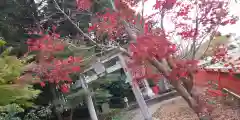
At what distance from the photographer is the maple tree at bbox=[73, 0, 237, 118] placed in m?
3.54

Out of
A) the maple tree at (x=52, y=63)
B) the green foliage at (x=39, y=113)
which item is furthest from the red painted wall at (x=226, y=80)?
the green foliage at (x=39, y=113)

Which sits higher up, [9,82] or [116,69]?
[9,82]

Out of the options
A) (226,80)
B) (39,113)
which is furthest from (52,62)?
(226,80)

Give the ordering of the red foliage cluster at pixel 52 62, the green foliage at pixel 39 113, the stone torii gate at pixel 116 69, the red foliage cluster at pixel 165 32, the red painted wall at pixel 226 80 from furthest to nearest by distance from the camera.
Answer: the green foliage at pixel 39 113
the stone torii gate at pixel 116 69
the red painted wall at pixel 226 80
the red foliage cluster at pixel 52 62
the red foliage cluster at pixel 165 32

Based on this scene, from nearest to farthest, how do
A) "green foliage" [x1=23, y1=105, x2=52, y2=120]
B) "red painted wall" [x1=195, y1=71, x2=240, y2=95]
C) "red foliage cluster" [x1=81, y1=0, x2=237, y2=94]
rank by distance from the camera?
"red foliage cluster" [x1=81, y1=0, x2=237, y2=94] < "red painted wall" [x1=195, y1=71, x2=240, y2=95] < "green foliage" [x1=23, y1=105, x2=52, y2=120]

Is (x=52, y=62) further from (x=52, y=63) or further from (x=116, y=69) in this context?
(x=116, y=69)

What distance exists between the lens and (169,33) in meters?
4.60

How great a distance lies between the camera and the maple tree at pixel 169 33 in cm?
354

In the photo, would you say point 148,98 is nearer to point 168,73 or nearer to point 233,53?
point 233,53

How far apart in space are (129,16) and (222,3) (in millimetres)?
1487

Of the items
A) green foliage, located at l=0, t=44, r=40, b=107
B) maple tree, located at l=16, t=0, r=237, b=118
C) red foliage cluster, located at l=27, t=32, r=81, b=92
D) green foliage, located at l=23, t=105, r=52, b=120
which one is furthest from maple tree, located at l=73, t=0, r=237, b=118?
green foliage, located at l=23, t=105, r=52, b=120

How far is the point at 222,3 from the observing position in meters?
4.04

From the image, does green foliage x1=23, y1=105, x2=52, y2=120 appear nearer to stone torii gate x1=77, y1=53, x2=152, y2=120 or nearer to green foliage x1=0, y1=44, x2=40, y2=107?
stone torii gate x1=77, y1=53, x2=152, y2=120

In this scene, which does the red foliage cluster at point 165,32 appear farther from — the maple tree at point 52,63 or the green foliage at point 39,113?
the green foliage at point 39,113
